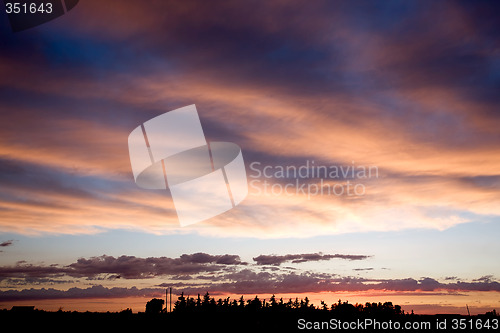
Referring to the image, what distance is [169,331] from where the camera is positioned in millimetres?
68000

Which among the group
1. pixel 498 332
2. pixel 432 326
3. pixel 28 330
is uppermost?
pixel 28 330

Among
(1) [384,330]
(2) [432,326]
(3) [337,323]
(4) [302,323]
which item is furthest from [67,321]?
(2) [432,326]

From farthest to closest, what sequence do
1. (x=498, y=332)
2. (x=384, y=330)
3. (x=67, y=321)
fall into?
(x=384, y=330), (x=498, y=332), (x=67, y=321)

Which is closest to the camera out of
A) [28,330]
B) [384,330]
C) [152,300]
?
[28,330]

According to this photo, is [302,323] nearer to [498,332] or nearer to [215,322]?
[215,322]

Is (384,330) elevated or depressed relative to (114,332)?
depressed

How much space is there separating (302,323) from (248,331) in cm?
2777

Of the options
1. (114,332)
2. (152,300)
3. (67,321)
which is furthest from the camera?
(152,300)

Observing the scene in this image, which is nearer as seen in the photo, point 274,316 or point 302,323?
point 302,323

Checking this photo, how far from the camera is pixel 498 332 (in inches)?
3009

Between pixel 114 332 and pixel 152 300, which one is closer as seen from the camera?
pixel 114 332

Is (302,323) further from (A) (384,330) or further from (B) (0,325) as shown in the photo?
(B) (0,325)

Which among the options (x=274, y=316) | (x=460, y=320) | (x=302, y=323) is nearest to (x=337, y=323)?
(x=302, y=323)

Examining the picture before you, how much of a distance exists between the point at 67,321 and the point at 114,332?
1356 centimetres
